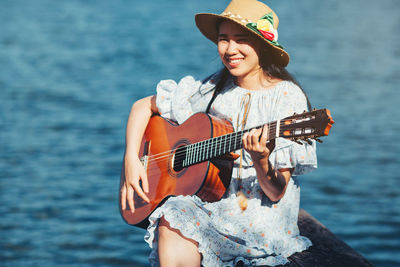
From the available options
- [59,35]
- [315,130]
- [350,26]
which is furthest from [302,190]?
[350,26]

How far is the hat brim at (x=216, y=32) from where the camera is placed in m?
3.51

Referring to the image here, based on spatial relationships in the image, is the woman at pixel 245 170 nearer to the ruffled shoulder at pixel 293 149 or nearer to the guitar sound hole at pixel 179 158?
the ruffled shoulder at pixel 293 149

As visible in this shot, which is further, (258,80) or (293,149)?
(258,80)

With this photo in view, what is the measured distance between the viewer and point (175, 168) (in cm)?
374

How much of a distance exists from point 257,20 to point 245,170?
35.3 inches

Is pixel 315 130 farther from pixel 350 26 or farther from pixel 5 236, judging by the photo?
pixel 350 26

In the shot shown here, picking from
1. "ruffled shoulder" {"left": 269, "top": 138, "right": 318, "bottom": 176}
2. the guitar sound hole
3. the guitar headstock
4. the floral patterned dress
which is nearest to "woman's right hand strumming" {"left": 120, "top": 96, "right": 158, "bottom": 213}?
the guitar sound hole

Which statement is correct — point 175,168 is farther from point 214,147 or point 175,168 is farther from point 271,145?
point 271,145

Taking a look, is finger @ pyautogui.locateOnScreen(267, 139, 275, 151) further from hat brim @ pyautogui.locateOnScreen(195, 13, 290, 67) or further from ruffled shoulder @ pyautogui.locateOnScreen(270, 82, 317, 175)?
hat brim @ pyautogui.locateOnScreen(195, 13, 290, 67)

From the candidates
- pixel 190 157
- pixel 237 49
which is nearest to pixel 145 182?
pixel 190 157

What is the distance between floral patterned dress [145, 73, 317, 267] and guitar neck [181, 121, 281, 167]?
0.24m

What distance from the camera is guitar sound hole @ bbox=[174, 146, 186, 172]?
369 cm

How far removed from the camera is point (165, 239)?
10.4 ft

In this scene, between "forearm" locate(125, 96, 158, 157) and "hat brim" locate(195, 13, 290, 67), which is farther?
"forearm" locate(125, 96, 158, 157)
